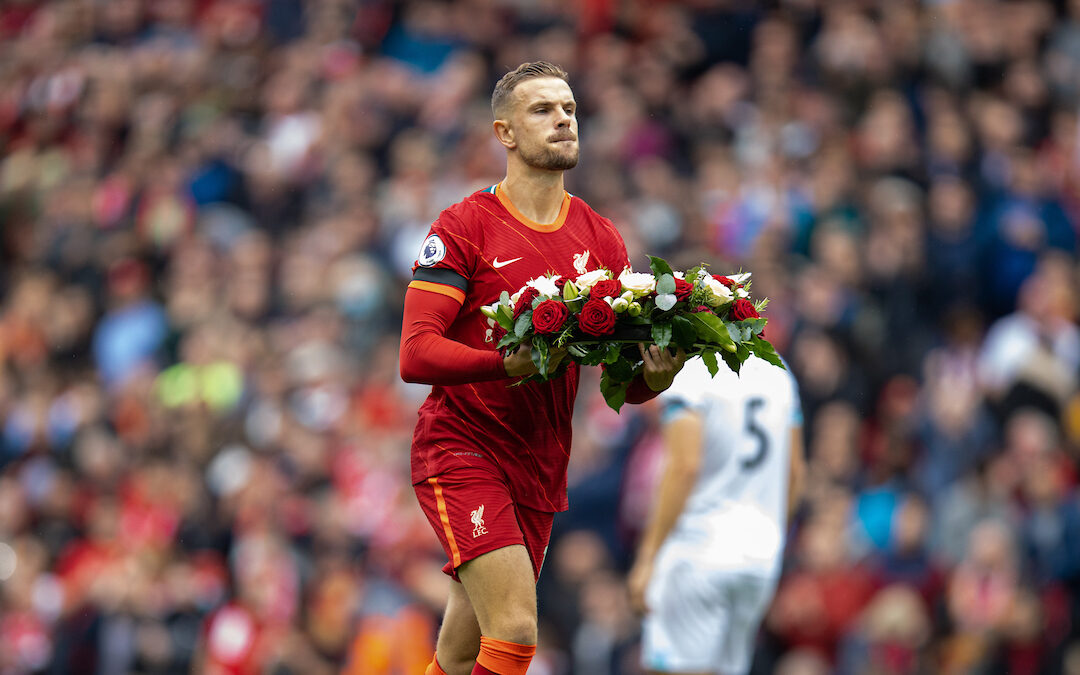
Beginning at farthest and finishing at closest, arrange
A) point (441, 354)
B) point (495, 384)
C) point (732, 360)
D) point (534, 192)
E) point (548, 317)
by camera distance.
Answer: point (534, 192), point (495, 384), point (732, 360), point (441, 354), point (548, 317)

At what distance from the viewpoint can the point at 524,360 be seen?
5.41 metres

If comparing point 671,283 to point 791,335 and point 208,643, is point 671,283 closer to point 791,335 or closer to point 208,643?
point 791,335

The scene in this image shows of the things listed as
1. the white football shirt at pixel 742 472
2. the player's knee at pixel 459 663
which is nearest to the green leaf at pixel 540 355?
the player's knee at pixel 459 663

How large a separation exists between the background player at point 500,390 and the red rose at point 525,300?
8.1 inches

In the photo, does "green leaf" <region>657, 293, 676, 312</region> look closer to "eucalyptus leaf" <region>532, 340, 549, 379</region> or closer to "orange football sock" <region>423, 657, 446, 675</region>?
"eucalyptus leaf" <region>532, 340, 549, 379</region>

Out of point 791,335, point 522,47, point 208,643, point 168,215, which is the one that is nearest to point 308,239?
point 168,215

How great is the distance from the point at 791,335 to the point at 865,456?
107cm

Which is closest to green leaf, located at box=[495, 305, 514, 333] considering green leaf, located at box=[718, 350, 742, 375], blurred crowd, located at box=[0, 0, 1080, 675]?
green leaf, located at box=[718, 350, 742, 375]

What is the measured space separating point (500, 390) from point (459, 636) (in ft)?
3.39

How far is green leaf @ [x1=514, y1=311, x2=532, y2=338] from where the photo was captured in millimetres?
5383

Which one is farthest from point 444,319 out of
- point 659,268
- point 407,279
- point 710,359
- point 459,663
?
point 407,279

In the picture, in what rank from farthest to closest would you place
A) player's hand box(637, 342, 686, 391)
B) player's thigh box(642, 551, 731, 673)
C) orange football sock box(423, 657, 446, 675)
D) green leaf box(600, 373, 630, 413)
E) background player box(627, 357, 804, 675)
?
player's thigh box(642, 551, 731, 673) < background player box(627, 357, 804, 675) < orange football sock box(423, 657, 446, 675) < green leaf box(600, 373, 630, 413) < player's hand box(637, 342, 686, 391)

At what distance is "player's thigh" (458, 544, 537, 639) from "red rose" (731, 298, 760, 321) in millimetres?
1213

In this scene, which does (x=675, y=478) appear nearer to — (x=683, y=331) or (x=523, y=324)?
(x=683, y=331)
